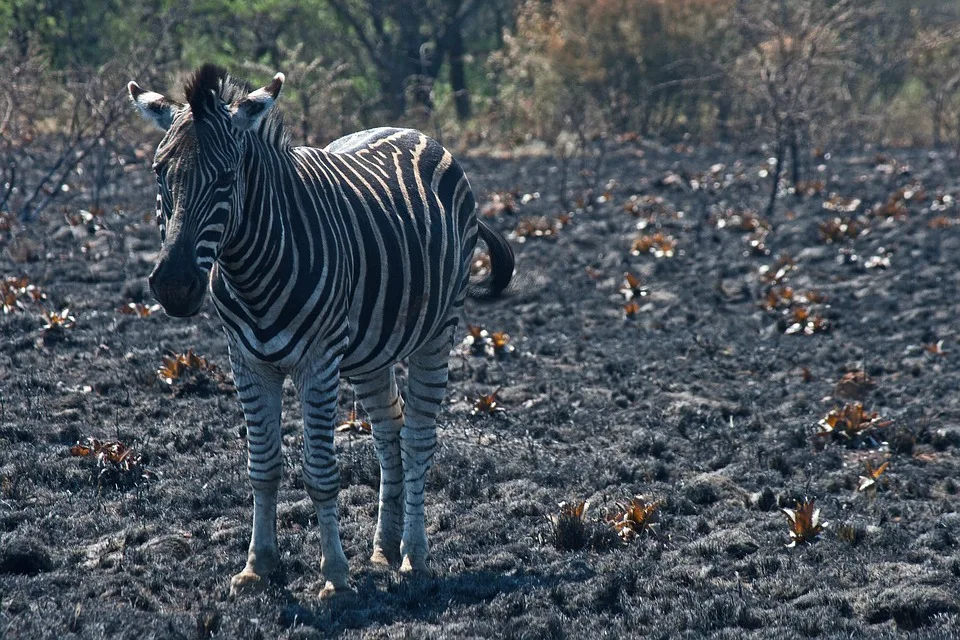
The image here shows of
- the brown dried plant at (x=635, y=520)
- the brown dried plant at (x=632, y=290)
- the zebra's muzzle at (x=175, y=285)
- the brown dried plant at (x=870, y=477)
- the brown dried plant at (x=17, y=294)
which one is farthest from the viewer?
the brown dried plant at (x=632, y=290)

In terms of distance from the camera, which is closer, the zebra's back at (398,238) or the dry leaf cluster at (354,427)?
the zebra's back at (398,238)

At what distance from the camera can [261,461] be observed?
18.7 ft

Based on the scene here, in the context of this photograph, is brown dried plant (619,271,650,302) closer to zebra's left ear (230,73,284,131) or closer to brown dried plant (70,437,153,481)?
brown dried plant (70,437,153,481)

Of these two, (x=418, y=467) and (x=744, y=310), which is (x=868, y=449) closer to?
(x=418, y=467)

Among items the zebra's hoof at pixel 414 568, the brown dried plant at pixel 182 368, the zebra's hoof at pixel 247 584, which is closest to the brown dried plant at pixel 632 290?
the brown dried plant at pixel 182 368

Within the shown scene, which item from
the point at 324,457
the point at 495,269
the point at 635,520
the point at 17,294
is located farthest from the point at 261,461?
the point at 17,294

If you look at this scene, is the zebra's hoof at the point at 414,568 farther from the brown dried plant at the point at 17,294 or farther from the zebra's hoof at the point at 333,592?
the brown dried plant at the point at 17,294

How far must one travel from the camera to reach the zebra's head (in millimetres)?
4637

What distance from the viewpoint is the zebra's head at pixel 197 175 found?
A: 15.2ft

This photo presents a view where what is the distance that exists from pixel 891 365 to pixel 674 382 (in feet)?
6.34

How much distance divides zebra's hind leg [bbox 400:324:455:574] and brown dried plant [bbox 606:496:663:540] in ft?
3.49

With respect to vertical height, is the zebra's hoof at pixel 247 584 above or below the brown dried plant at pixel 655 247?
above

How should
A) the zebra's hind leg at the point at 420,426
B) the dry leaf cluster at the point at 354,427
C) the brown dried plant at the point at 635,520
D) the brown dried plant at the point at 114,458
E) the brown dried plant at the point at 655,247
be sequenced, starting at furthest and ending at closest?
the brown dried plant at the point at 655,247
the dry leaf cluster at the point at 354,427
the brown dried plant at the point at 114,458
the brown dried plant at the point at 635,520
the zebra's hind leg at the point at 420,426

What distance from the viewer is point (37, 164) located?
17781mm
